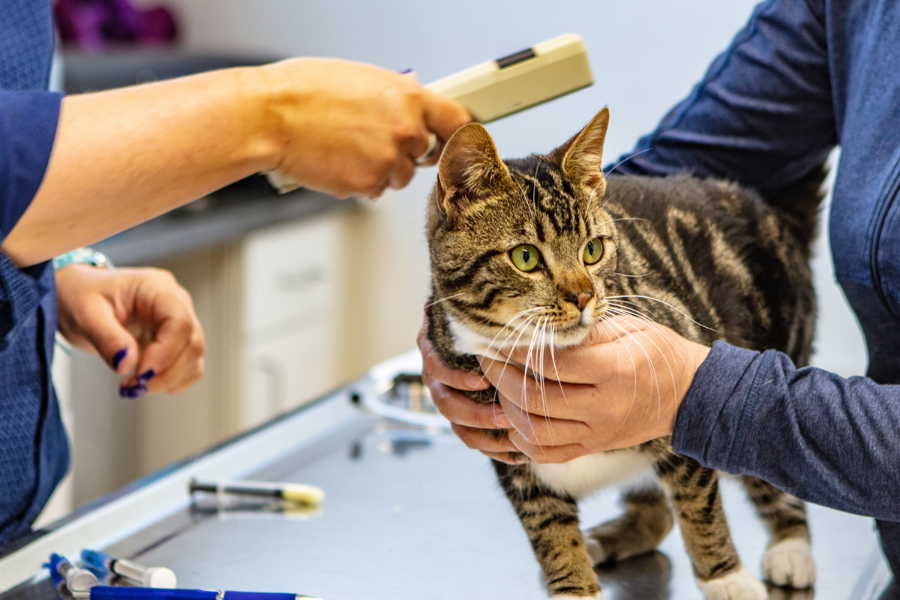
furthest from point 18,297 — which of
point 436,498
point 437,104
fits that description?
point 436,498

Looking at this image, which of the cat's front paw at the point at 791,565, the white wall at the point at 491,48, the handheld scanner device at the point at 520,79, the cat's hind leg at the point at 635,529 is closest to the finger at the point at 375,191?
the handheld scanner device at the point at 520,79

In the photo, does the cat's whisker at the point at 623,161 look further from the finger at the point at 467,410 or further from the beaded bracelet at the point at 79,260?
the beaded bracelet at the point at 79,260

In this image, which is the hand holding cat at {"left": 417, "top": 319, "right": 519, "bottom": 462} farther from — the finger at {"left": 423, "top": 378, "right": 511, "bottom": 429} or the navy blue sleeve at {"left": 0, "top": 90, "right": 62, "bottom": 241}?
the navy blue sleeve at {"left": 0, "top": 90, "right": 62, "bottom": 241}

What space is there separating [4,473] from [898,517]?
2.78ft

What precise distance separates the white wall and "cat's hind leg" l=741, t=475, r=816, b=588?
1.20 meters

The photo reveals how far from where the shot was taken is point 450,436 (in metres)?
1.29

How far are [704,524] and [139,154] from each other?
0.63 metres

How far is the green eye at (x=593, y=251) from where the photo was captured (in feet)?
2.84

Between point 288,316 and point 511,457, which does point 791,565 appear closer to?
point 511,457

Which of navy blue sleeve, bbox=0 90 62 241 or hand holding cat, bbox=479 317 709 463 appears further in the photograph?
hand holding cat, bbox=479 317 709 463

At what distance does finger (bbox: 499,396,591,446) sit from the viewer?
768 mm

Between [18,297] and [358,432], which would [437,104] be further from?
[358,432]

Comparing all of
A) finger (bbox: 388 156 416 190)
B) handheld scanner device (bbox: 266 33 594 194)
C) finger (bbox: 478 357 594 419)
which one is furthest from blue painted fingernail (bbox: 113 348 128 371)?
finger (bbox: 478 357 594 419)

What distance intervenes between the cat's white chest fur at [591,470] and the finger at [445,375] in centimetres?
12
